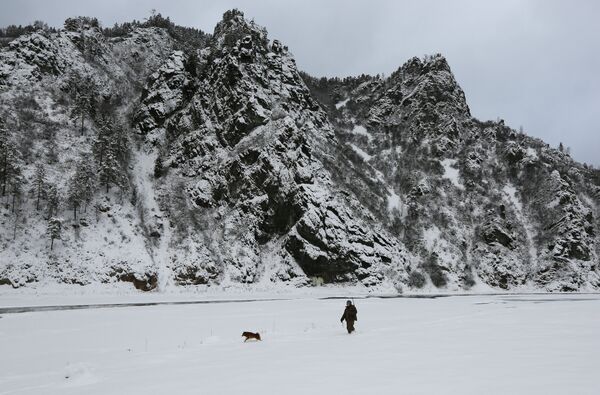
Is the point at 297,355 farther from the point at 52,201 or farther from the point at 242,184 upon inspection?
the point at 242,184

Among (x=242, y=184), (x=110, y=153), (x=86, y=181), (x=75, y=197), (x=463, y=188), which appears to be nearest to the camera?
(x=75, y=197)

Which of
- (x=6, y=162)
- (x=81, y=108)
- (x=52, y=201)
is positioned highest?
(x=81, y=108)

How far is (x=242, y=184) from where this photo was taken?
59594 mm

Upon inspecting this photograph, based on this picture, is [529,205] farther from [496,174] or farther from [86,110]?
[86,110]

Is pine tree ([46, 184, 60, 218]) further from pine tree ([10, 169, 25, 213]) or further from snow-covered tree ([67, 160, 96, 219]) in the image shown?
pine tree ([10, 169, 25, 213])

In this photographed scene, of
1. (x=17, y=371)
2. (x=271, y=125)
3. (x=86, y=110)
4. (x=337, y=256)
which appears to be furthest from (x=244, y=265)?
(x=17, y=371)

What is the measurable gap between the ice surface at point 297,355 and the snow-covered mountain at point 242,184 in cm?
2629

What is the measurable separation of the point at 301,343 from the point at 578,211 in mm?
73866

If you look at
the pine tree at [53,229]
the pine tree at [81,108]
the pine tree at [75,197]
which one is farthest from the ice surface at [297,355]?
the pine tree at [81,108]

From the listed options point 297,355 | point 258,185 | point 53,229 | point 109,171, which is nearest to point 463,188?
point 258,185

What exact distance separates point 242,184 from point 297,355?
157 ft

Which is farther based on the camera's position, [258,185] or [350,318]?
[258,185]

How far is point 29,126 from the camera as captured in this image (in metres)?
56.5

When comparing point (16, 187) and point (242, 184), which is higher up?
point (242, 184)
